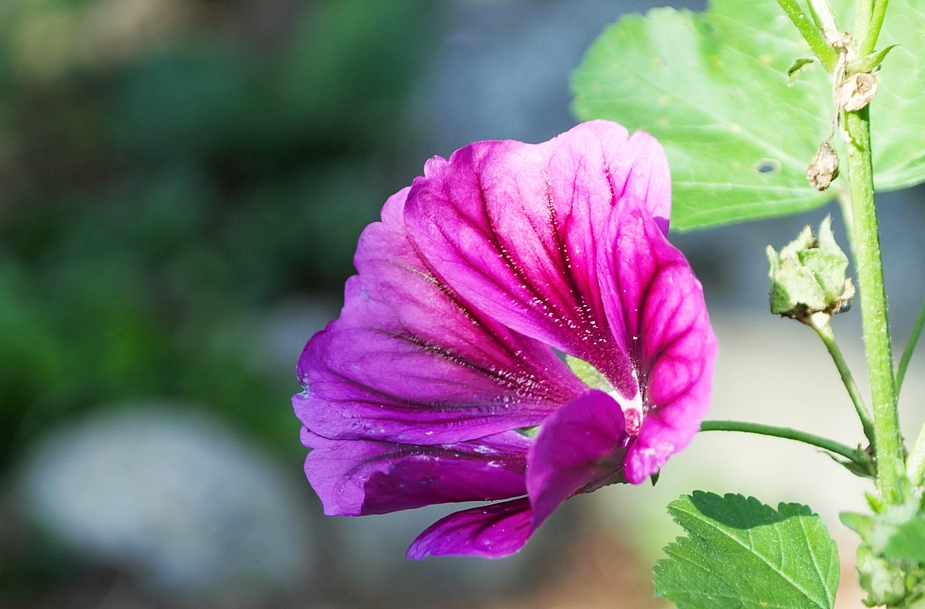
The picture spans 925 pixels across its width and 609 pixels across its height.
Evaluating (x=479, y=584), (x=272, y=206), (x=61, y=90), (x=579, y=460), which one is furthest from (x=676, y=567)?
(x=61, y=90)

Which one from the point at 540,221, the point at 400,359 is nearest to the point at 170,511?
the point at 400,359

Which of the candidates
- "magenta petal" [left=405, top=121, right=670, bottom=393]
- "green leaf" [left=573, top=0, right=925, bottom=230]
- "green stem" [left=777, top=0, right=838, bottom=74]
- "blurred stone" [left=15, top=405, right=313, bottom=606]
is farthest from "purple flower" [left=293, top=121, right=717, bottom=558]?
"blurred stone" [left=15, top=405, right=313, bottom=606]

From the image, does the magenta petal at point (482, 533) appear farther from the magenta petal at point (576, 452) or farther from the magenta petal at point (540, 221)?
the magenta petal at point (540, 221)

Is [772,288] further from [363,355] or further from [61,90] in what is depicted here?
[61,90]

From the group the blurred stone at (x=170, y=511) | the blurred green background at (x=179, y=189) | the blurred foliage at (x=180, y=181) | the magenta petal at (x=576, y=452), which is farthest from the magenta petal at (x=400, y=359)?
the blurred foliage at (x=180, y=181)

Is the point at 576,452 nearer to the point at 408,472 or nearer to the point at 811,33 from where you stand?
the point at 408,472

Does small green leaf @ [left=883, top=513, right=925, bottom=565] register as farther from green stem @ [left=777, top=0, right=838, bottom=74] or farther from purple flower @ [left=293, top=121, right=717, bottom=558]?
green stem @ [left=777, top=0, right=838, bottom=74]
